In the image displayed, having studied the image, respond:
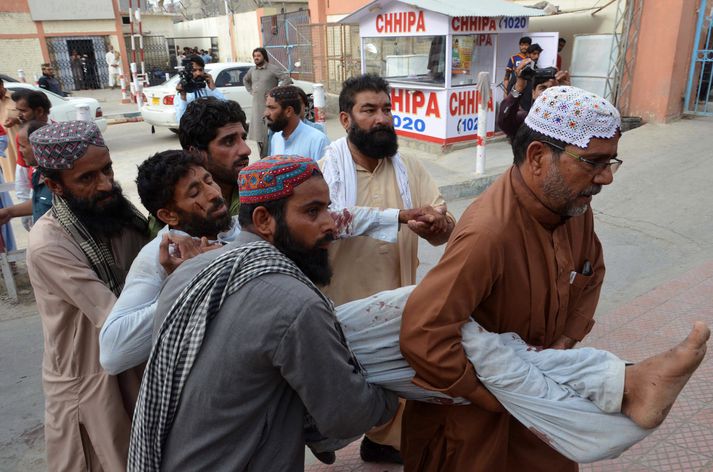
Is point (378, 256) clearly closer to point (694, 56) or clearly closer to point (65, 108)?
point (694, 56)

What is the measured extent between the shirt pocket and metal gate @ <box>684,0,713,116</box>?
8.62 meters

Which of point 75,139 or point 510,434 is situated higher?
point 75,139

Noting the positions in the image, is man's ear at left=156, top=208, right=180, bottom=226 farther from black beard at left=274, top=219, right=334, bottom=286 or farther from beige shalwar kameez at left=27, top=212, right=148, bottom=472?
black beard at left=274, top=219, right=334, bottom=286

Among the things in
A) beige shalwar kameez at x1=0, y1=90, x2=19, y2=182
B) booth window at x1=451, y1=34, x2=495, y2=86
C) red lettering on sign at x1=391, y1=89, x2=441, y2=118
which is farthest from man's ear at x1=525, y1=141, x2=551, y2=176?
booth window at x1=451, y1=34, x2=495, y2=86

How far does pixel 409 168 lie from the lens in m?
2.85

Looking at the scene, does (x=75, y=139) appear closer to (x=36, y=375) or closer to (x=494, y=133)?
(x=36, y=375)

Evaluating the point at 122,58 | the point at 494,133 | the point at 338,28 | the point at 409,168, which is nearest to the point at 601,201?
the point at 494,133

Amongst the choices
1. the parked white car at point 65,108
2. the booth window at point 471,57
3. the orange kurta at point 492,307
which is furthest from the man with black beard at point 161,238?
the parked white car at point 65,108

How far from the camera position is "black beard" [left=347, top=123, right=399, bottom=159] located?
271cm

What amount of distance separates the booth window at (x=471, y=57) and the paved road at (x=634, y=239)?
2827mm

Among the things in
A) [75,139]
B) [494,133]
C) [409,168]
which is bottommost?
[494,133]

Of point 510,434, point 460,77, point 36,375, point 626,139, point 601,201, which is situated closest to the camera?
point 510,434

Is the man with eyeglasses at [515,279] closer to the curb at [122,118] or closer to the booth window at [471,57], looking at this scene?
the booth window at [471,57]

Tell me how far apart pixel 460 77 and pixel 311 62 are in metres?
8.48
